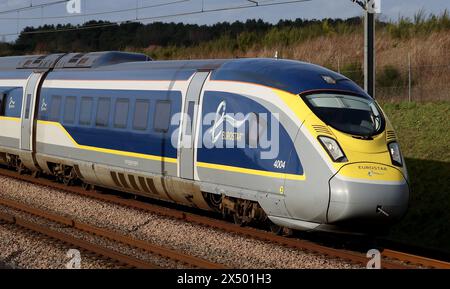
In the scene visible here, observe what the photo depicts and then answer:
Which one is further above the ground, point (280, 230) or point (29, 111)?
point (29, 111)

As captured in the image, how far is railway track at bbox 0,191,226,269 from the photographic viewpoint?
977cm

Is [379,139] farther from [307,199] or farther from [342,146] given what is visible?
[307,199]

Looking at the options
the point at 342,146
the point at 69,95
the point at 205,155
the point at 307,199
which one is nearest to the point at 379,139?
the point at 342,146

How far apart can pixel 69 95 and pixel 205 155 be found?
5589 mm

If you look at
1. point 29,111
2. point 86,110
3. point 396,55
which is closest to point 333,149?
point 86,110

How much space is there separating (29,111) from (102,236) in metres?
7.02

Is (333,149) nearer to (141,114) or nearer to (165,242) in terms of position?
(165,242)

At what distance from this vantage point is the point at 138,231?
1250 centimetres

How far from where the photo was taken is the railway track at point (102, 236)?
9.77 m

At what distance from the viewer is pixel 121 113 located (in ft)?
47.2

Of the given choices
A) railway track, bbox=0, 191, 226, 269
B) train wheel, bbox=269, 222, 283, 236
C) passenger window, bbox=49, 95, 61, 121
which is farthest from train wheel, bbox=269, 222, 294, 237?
passenger window, bbox=49, 95, 61, 121

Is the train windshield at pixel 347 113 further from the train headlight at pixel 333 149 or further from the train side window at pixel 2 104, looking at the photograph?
the train side window at pixel 2 104

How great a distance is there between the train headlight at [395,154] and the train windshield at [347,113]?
0.32 metres

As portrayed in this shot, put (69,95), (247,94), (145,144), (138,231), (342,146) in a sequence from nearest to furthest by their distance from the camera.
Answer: (342,146) → (247,94) → (138,231) → (145,144) → (69,95)
